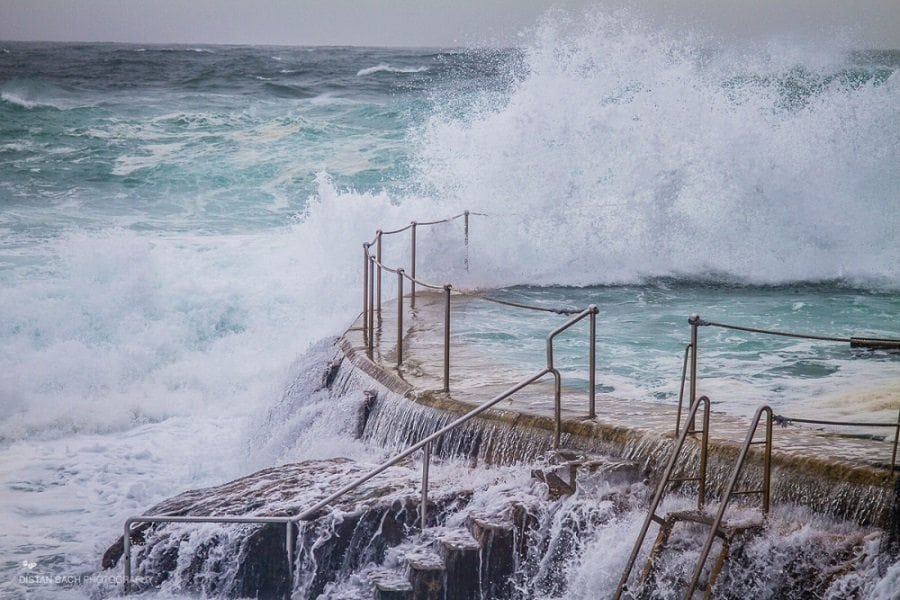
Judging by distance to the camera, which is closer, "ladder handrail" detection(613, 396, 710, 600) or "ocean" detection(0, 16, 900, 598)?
"ladder handrail" detection(613, 396, 710, 600)

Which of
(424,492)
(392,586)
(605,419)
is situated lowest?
(392,586)

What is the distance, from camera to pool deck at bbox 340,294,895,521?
3.35 m

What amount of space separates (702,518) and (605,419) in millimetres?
836

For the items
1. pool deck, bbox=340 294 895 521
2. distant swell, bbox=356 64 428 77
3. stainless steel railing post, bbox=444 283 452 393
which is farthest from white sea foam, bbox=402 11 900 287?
distant swell, bbox=356 64 428 77

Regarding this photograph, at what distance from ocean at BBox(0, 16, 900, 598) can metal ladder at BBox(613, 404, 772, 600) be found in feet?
3.78

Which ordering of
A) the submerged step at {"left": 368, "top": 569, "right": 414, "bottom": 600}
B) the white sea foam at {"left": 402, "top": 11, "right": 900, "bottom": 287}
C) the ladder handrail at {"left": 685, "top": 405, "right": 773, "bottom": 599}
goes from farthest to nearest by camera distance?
1. the white sea foam at {"left": 402, "top": 11, "right": 900, "bottom": 287}
2. the submerged step at {"left": 368, "top": 569, "right": 414, "bottom": 600}
3. the ladder handrail at {"left": 685, "top": 405, "right": 773, "bottom": 599}

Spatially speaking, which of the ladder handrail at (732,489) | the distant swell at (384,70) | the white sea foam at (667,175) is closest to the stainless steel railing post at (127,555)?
the ladder handrail at (732,489)

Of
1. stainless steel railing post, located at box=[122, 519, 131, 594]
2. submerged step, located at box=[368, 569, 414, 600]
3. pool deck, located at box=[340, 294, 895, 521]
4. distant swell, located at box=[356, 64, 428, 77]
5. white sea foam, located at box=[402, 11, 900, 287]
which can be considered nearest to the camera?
pool deck, located at box=[340, 294, 895, 521]

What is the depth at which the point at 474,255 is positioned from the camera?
28.8 feet

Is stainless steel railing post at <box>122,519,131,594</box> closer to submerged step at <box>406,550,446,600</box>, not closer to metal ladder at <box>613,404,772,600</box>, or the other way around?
submerged step at <box>406,550,446,600</box>

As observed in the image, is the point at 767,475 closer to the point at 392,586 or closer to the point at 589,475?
the point at 589,475

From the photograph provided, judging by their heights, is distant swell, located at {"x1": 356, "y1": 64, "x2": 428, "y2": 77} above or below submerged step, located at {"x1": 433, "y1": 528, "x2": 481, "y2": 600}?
above

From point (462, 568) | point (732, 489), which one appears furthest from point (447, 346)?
point (732, 489)

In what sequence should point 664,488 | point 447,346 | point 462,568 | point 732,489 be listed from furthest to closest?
1. point 447,346
2. point 462,568
3. point 664,488
4. point 732,489
